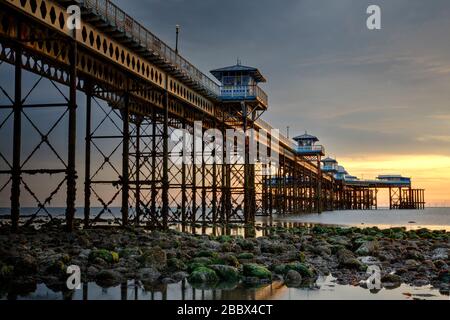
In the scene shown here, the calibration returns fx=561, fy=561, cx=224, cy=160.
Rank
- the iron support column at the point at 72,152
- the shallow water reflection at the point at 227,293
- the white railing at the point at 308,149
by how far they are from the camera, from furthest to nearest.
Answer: the white railing at the point at 308,149, the iron support column at the point at 72,152, the shallow water reflection at the point at 227,293

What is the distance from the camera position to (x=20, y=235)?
656 inches

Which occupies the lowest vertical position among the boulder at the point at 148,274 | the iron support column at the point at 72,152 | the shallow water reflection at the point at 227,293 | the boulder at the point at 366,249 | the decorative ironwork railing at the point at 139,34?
the shallow water reflection at the point at 227,293

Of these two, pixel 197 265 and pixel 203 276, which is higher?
pixel 197 265

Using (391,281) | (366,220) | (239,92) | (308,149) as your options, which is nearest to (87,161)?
(391,281)

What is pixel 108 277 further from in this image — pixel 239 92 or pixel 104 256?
pixel 239 92

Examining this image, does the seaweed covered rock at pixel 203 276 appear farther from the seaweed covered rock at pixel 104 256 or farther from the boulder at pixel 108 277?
the seaweed covered rock at pixel 104 256

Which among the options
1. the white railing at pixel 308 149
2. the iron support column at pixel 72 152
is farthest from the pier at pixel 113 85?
the white railing at pixel 308 149

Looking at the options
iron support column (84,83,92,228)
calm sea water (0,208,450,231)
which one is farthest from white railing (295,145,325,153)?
iron support column (84,83,92,228)

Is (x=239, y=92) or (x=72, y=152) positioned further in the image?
(x=239, y=92)

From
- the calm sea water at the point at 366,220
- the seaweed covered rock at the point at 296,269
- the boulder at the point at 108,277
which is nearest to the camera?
the boulder at the point at 108,277

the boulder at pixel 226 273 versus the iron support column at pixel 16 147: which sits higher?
the iron support column at pixel 16 147
